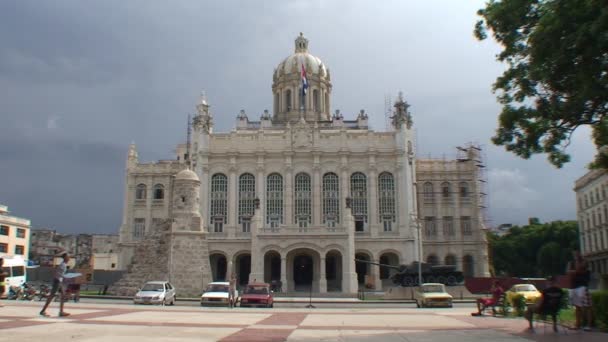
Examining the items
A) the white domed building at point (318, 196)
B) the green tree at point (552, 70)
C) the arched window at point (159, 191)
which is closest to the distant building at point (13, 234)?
the white domed building at point (318, 196)

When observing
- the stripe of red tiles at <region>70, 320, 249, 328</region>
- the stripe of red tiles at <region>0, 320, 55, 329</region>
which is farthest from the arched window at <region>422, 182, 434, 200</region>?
the stripe of red tiles at <region>0, 320, 55, 329</region>

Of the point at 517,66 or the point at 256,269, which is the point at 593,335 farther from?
the point at 256,269

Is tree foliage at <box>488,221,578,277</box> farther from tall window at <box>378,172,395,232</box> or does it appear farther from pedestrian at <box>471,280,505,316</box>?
pedestrian at <box>471,280,505,316</box>

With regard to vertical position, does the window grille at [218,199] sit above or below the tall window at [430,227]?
above

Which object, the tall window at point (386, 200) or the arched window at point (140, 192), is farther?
the arched window at point (140, 192)

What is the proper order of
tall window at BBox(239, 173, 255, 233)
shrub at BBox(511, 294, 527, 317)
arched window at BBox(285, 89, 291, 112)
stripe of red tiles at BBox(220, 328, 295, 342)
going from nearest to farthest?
stripe of red tiles at BBox(220, 328, 295, 342) → shrub at BBox(511, 294, 527, 317) → tall window at BBox(239, 173, 255, 233) → arched window at BBox(285, 89, 291, 112)

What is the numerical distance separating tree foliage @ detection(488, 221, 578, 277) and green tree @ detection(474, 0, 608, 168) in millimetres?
60438

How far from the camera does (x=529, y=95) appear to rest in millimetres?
14875

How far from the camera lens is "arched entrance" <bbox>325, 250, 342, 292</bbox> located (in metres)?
57.2

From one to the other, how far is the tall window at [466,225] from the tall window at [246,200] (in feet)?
80.8

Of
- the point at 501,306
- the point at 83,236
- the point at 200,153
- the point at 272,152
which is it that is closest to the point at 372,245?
the point at 272,152

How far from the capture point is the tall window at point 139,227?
2653 inches

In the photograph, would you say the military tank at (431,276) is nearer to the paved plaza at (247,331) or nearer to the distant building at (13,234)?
the paved plaza at (247,331)

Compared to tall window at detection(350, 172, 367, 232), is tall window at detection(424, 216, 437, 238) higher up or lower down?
lower down
